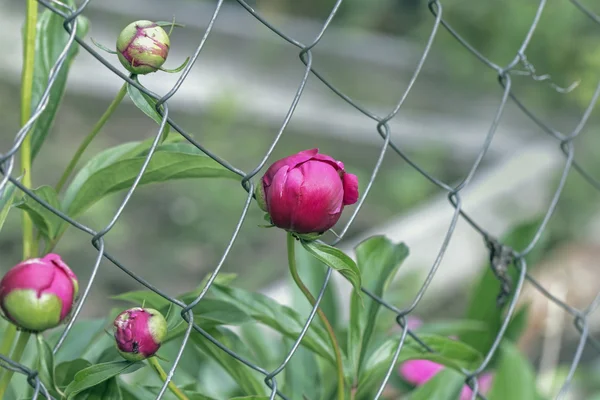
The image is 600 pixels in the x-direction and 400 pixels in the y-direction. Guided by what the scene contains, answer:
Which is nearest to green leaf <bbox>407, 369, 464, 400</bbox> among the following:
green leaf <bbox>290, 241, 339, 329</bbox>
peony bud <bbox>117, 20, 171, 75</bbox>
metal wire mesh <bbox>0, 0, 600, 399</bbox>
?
metal wire mesh <bbox>0, 0, 600, 399</bbox>

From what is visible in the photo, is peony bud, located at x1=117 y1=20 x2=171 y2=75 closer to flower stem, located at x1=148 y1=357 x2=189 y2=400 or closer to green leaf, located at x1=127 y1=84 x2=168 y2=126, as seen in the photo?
green leaf, located at x1=127 y1=84 x2=168 y2=126

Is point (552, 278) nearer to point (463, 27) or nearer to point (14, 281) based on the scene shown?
point (463, 27)

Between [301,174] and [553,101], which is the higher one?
[553,101]

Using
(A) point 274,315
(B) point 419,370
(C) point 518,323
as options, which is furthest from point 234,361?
(C) point 518,323

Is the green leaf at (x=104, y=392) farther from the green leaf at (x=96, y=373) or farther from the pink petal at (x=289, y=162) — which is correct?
the pink petal at (x=289, y=162)

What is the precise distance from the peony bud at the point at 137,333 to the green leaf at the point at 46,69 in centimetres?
23

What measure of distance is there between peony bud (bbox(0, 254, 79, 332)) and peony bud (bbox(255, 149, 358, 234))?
0.15 m

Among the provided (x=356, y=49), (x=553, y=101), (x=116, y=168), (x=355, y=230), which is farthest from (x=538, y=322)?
(x=356, y=49)

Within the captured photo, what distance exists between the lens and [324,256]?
567 millimetres

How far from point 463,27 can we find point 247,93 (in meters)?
0.87

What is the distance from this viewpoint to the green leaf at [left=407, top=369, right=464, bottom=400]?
0.91 metres

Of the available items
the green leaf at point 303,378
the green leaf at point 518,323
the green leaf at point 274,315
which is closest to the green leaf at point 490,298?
the green leaf at point 518,323

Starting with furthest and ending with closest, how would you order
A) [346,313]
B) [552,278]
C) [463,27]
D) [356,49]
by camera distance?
[356,49] < [463,27] < [552,278] < [346,313]

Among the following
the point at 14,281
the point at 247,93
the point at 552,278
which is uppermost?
the point at 247,93
